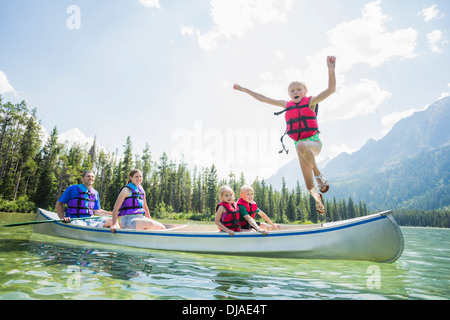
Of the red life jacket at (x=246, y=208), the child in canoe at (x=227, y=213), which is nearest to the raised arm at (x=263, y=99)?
the child in canoe at (x=227, y=213)

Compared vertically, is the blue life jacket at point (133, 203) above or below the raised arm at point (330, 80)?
below

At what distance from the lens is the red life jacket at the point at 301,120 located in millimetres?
4320

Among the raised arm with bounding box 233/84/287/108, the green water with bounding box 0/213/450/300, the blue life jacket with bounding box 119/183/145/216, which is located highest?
the raised arm with bounding box 233/84/287/108

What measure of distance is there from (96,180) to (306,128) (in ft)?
207

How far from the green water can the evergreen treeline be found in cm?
3553

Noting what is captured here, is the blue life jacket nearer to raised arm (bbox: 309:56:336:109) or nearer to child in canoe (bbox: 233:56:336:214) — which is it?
child in canoe (bbox: 233:56:336:214)

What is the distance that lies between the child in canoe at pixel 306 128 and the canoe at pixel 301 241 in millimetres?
802

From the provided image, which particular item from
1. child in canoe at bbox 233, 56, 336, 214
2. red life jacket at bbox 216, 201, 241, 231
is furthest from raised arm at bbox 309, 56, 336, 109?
red life jacket at bbox 216, 201, 241, 231

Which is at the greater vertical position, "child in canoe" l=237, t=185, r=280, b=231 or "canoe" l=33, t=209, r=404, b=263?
"child in canoe" l=237, t=185, r=280, b=231

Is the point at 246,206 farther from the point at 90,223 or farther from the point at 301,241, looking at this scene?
the point at 90,223

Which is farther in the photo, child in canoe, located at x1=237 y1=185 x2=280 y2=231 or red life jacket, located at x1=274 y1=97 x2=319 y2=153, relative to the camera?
child in canoe, located at x1=237 y1=185 x2=280 y2=231

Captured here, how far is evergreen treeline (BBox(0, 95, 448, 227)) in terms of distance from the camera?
3738cm

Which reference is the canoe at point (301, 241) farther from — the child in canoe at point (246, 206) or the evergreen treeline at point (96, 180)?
the evergreen treeline at point (96, 180)
